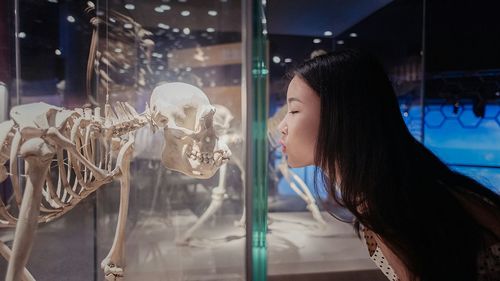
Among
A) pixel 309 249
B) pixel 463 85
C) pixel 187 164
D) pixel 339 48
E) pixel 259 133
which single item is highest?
pixel 339 48

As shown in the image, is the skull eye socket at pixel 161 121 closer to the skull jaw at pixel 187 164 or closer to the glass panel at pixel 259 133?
the skull jaw at pixel 187 164

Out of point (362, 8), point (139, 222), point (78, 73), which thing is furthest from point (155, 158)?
point (362, 8)

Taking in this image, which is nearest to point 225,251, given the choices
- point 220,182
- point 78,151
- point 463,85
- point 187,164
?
point 220,182

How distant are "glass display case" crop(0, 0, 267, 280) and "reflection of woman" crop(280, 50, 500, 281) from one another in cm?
42

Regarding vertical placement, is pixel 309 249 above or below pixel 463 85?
below

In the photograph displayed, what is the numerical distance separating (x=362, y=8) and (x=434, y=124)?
0.62 m

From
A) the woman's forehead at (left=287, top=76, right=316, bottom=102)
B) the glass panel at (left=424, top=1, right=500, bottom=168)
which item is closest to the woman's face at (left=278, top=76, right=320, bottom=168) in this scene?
the woman's forehead at (left=287, top=76, right=316, bottom=102)

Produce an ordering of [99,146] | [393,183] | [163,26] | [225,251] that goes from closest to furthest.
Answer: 1. [393,183]
2. [99,146]
3. [163,26]
4. [225,251]

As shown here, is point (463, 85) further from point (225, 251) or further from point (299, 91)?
point (225, 251)

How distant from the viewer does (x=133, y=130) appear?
1389mm

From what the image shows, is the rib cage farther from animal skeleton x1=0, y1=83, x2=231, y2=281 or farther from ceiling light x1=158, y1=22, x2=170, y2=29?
ceiling light x1=158, y1=22, x2=170, y2=29

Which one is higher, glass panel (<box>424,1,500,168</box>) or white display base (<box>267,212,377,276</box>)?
glass panel (<box>424,1,500,168</box>)

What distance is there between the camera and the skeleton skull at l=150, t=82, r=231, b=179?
55.3 inches

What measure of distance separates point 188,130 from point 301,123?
0.65m
